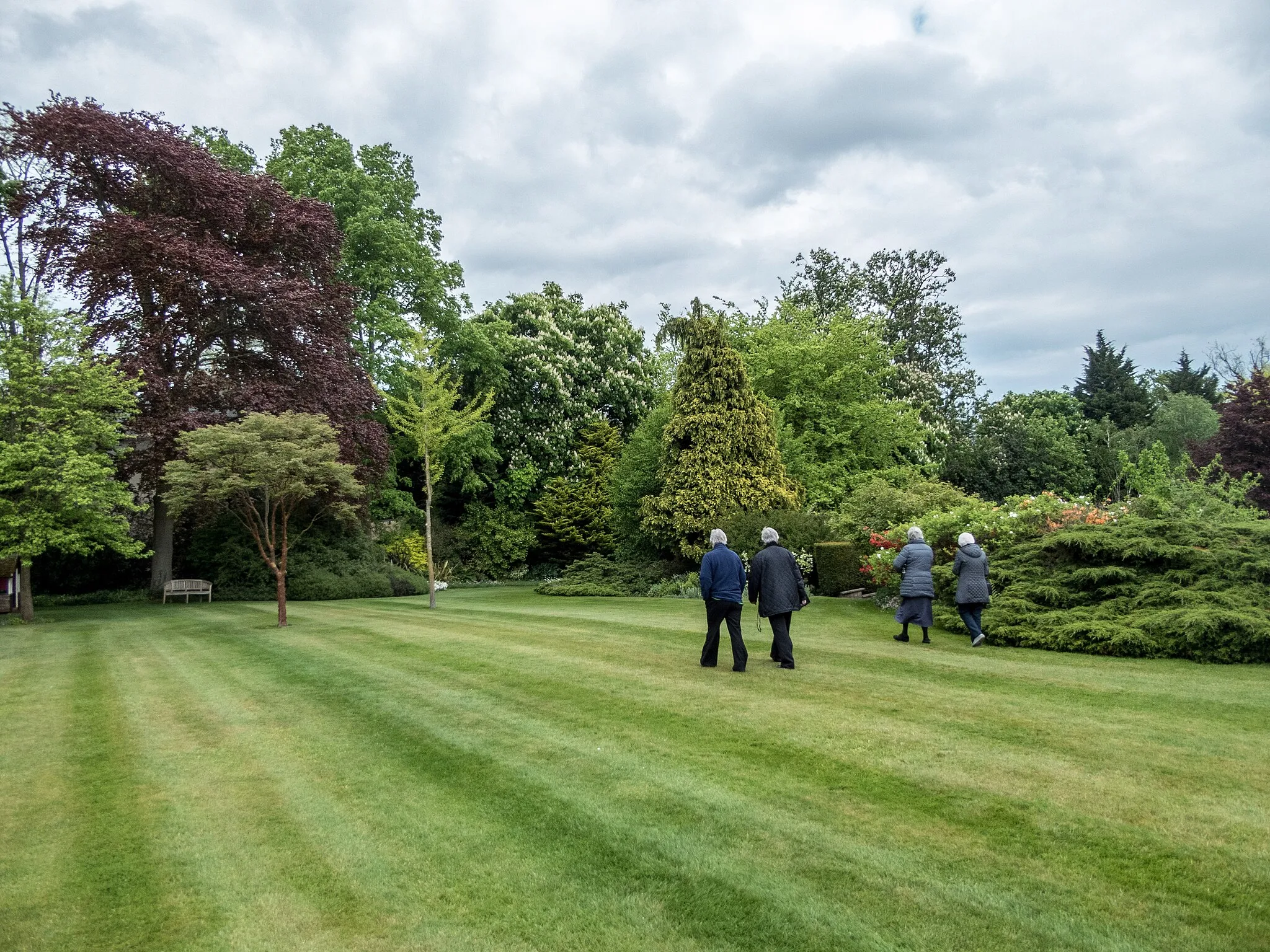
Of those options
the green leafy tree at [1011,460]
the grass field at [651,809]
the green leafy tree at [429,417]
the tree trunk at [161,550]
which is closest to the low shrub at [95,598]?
the tree trunk at [161,550]

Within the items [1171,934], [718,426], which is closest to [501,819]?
[1171,934]

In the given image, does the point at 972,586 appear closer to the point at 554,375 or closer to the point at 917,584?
the point at 917,584

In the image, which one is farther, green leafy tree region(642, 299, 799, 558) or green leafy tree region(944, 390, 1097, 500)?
green leafy tree region(944, 390, 1097, 500)

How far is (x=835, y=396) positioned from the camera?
3131 centimetres

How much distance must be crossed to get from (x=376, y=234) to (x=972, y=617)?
81.2ft

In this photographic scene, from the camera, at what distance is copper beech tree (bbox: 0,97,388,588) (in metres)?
22.0

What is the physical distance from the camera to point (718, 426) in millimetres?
24203

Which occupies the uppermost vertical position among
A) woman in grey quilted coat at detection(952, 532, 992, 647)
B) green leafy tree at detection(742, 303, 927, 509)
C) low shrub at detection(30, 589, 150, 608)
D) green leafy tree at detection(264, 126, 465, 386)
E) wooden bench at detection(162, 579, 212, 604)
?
green leafy tree at detection(264, 126, 465, 386)

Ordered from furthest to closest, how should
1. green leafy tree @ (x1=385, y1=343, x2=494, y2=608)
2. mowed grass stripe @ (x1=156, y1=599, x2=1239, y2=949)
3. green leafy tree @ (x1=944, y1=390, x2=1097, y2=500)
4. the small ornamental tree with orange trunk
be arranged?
green leafy tree @ (x1=944, y1=390, x2=1097, y2=500) < green leafy tree @ (x1=385, y1=343, x2=494, y2=608) < the small ornamental tree with orange trunk < mowed grass stripe @ (x1=156, y1=599, x2=1239, y2=949)

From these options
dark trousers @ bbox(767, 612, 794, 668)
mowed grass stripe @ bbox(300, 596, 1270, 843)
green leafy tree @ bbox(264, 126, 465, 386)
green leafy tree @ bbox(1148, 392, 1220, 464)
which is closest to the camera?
mowed grass stripe @ bbox(300, 596, 1270, 843)

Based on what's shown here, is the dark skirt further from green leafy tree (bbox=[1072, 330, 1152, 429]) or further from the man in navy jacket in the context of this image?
green leafy tree (bbox=[1072, 330, 1152, 429])

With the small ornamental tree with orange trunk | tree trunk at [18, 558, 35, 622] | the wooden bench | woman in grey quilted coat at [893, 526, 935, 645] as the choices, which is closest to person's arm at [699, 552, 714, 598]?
woman in grey quilted coat at [893, 526, 935, 645]

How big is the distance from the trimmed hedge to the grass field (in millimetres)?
9181

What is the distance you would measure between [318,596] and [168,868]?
72.2 feet
